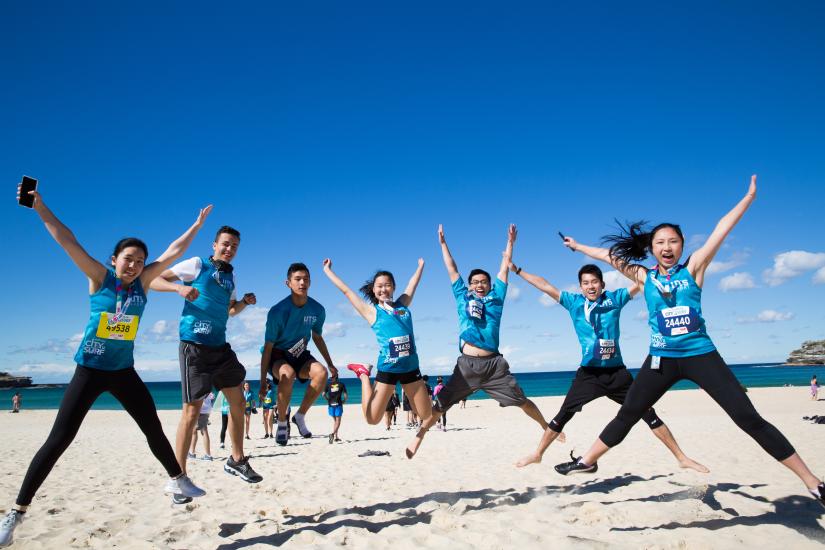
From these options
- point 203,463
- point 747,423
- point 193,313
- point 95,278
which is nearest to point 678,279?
point 747,423

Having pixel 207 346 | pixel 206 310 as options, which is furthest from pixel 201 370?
pixel 206 310

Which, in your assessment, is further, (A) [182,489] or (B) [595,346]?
(B) [595,346]

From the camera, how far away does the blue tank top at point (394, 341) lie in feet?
19.9

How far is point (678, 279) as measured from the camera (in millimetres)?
4402

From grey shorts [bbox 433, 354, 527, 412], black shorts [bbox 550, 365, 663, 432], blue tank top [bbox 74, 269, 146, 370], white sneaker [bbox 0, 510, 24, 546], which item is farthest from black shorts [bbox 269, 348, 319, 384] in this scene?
black shorts [bbox 550, 365, 663, 432]

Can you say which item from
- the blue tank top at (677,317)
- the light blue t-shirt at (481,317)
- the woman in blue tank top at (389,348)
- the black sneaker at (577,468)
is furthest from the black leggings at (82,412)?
the blue tank top at (677,317)

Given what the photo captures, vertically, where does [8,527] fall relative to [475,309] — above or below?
below

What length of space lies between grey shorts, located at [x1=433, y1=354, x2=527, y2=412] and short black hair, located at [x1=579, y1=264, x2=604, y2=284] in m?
1.54

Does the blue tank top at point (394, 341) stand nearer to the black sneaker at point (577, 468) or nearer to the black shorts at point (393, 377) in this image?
the black shorts at point (393, 377)

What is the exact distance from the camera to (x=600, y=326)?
5.97 metres

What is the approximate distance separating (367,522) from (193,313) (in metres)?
2.87

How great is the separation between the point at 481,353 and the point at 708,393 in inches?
107

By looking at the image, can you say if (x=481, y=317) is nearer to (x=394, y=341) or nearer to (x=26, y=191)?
(x=394, y=341)

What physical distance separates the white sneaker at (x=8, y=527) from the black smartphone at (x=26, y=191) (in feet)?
7.92
